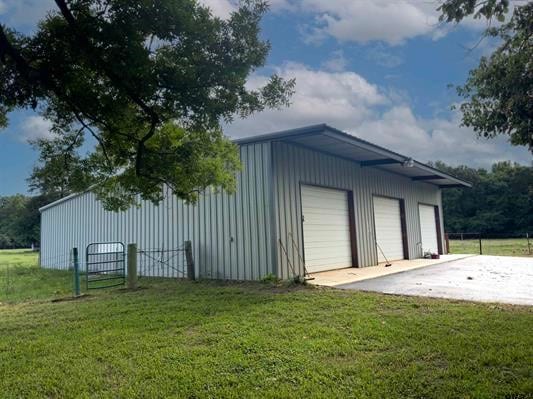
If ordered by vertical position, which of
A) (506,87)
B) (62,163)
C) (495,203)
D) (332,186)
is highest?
(495,203)

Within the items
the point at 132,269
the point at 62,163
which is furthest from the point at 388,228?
the point at 62,163

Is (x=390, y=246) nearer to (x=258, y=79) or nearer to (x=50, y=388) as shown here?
(x=258, y=79)

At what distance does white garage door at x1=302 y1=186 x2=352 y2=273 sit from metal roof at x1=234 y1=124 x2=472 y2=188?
116 cm

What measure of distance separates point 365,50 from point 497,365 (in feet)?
32.6

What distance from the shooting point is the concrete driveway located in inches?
264

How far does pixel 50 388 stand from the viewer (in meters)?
3.30

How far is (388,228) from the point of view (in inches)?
558

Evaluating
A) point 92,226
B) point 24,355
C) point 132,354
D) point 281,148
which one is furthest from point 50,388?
point 92,226

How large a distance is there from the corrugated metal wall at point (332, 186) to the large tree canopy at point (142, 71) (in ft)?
9.85

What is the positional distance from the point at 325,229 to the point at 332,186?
4.14 ft

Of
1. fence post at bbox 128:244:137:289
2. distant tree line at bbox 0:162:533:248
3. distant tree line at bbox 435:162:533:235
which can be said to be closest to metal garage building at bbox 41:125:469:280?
fence post at bbox 128:244:137:289

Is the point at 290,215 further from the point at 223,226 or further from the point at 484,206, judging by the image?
the point at 484,206

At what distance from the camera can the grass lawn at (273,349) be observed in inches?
125

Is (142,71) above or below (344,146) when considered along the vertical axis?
below
